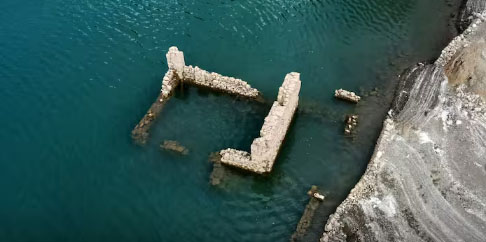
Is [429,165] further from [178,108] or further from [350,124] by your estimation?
[178,108]

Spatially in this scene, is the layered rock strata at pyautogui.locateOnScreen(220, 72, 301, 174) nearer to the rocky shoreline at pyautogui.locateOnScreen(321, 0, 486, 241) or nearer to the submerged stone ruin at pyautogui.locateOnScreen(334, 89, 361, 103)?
the submerged stone ruin at pyautogui.locateOnScreen(334, 89, 361, 103)

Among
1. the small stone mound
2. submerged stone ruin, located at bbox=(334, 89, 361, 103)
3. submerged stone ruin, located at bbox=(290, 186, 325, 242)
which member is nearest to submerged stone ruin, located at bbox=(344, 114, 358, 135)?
submerged stone ruin, located at bbox=(334, 89, 361, 103)

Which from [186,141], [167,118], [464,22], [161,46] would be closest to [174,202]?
[186,141]

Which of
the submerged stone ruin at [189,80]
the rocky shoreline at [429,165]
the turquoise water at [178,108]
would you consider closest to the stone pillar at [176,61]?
the submerged stone ruin at [189,80]

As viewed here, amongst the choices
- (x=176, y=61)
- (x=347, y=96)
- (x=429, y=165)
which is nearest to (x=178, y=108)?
(x=176, y=61)

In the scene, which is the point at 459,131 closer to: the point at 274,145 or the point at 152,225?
the point at 274,145

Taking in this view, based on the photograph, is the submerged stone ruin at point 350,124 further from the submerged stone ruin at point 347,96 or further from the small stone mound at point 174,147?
the small stone mound at point 174,147
